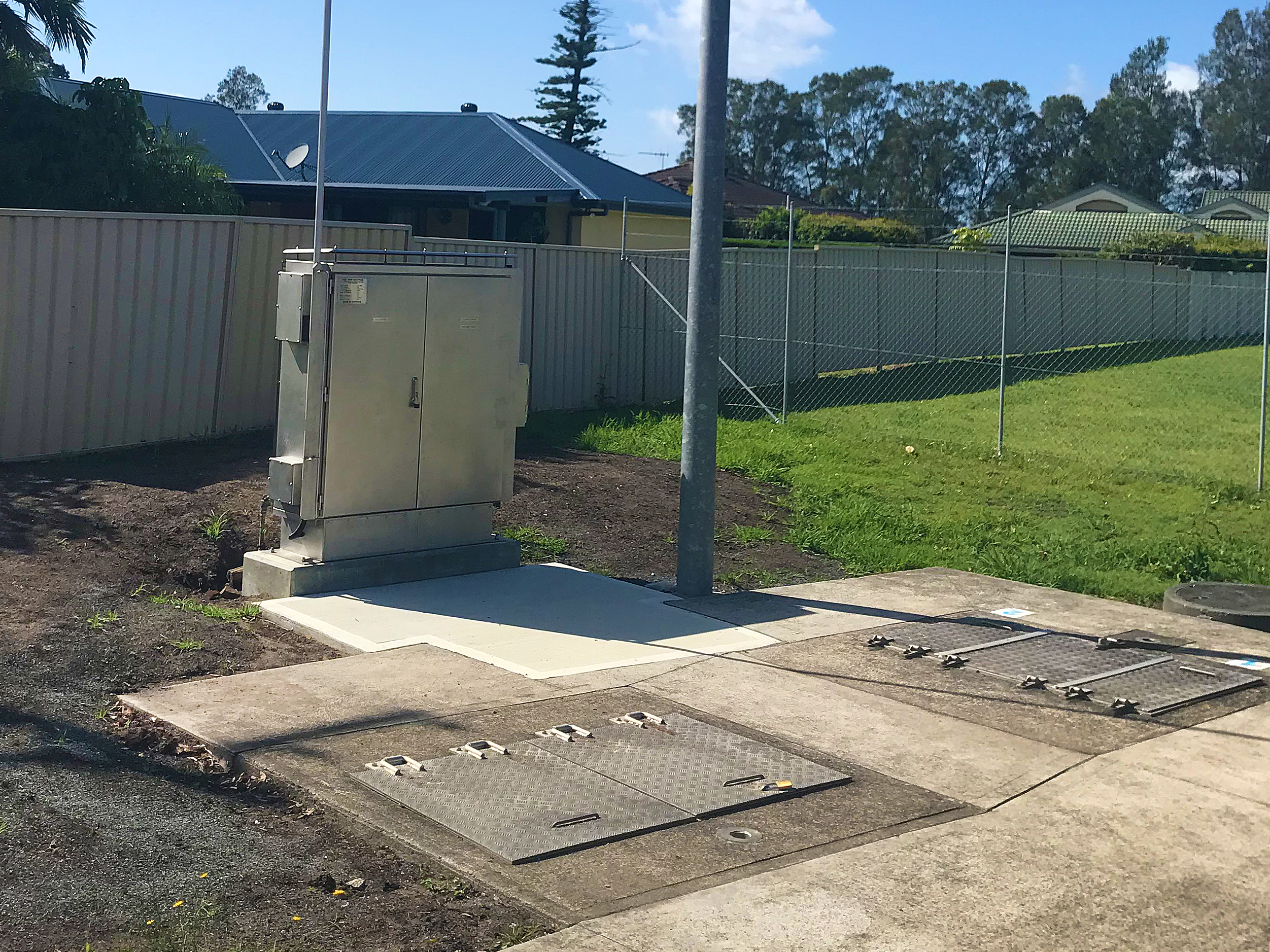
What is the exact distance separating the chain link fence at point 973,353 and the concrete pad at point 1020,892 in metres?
8.15

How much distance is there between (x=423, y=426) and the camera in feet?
28.0

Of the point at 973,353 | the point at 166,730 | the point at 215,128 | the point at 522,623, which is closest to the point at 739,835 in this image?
the point at 166,730

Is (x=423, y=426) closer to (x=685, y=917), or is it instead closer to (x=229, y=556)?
(x=229, y=556)

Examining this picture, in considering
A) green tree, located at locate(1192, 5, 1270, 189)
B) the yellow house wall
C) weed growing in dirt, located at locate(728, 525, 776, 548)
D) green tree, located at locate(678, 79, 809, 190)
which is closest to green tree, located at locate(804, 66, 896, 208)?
green tree, located at locate(678, 79, 809, 190)

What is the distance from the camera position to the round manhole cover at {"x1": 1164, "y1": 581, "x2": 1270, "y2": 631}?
827cm

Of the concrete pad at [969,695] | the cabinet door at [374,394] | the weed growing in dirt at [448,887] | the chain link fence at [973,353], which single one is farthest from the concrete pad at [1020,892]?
the chain link fence at [973,353]

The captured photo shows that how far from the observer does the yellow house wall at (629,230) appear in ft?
95.5

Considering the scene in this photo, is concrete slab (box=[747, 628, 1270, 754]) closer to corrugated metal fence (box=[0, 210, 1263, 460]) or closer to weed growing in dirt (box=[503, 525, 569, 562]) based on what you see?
weed growing in dirt (box=[503, 525, 569, 562])

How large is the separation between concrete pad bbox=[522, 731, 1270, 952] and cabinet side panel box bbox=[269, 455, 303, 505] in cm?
446

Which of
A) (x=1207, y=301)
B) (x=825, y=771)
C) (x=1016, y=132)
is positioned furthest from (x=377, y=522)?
(x=1016, y=132)

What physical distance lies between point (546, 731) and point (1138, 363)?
71.3 feet

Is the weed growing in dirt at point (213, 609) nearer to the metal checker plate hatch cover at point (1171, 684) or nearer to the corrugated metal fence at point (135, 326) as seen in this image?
the corrugated metal fence at point (135, 326)

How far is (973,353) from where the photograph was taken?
24578 mm

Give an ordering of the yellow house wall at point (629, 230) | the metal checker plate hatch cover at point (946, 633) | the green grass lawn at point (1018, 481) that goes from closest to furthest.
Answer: the metal checker plate hatch cover at point (946, 633), the green grass lawn at point (1018, 481), the yellow house wall at point (629, 230)
